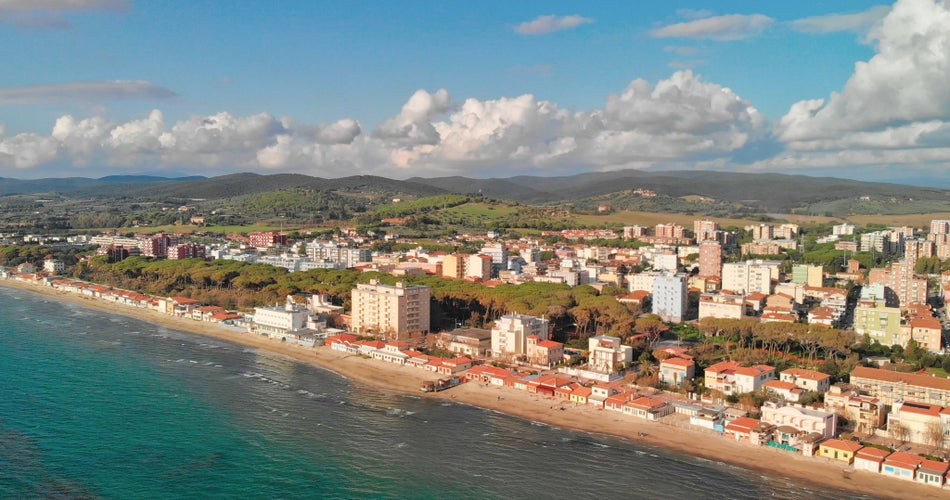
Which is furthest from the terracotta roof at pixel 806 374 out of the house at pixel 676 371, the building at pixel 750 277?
the building at pixel 750 277

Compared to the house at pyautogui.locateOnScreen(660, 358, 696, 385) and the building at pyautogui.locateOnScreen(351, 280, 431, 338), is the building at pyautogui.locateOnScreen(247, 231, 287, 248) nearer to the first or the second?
the building at pyautogui.locateOnScreen(351, 280, 431, 338)

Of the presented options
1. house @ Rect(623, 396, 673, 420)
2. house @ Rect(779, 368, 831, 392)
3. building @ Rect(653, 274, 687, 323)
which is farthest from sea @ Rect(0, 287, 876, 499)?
building @ Rect(653, 274, 687, 323)

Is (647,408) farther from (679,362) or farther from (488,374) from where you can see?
(488,374)

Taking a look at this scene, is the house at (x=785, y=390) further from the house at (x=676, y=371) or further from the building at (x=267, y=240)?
the building at (x=267, y=240)

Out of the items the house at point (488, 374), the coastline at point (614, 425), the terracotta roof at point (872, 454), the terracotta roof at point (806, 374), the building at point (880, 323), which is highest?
the building at point (880, 323)

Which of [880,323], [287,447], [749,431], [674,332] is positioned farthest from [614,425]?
[880,323]
